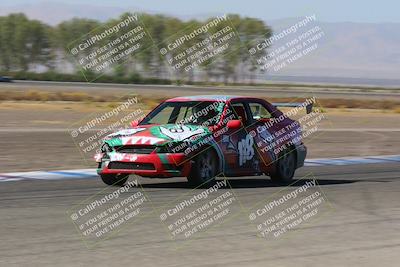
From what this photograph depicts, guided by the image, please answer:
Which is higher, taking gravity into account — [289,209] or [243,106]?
[243,106]

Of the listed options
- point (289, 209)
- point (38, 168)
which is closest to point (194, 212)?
point (289, 209)

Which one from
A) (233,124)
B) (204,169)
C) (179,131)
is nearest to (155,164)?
(179,131)

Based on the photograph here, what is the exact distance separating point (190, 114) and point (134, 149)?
1.21 metres

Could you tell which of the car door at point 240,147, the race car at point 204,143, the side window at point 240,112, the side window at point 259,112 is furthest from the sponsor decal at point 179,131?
the side window at point 259,112

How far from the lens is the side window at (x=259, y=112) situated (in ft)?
43.5

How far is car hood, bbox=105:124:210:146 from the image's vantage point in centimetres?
1157

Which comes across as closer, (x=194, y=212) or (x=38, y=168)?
(x=194, y=212)

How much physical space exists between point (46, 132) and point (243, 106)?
13.5m

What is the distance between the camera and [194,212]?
954cm

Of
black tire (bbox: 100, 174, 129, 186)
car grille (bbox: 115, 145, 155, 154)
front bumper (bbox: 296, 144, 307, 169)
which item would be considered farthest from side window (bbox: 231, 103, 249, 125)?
black tire (bbox: 100, 174, 129, 186)

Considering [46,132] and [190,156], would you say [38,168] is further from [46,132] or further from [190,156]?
[46,132]

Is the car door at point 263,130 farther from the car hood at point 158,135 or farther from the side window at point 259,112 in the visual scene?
the car hood at point 158,135

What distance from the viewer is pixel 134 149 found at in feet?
38.3

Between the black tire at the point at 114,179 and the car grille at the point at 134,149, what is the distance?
606 mm
